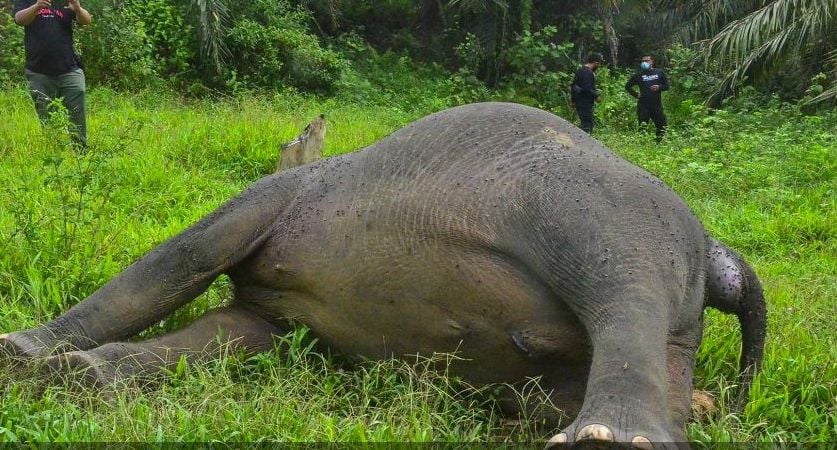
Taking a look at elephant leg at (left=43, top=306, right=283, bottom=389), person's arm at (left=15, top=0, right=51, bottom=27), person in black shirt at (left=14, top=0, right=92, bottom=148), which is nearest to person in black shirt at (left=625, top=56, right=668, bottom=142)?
person in black shirt at (left=14, top=0, right=92, bottom=148)

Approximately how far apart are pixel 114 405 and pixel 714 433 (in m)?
1.92

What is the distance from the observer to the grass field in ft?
9.13

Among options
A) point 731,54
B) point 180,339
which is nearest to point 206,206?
point 180,339

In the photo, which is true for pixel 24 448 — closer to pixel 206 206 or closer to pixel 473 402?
pixel 473 402

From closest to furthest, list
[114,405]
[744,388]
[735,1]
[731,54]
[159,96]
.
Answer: [114,405], [744,388], [159,96], [731,54], [735,1]

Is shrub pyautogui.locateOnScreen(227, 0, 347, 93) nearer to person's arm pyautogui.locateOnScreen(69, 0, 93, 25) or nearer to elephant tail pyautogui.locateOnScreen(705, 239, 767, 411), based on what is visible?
person's arm pyautogui.locateOnScreen(69, 0, 93, 25)

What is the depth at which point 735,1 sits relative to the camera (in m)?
19.6

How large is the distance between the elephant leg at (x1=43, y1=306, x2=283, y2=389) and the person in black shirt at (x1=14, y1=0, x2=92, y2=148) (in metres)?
4.14

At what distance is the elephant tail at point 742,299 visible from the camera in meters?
3.22

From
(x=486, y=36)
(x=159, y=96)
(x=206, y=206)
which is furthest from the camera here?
(x=486, y=36)

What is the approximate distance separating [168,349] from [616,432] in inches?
72.2

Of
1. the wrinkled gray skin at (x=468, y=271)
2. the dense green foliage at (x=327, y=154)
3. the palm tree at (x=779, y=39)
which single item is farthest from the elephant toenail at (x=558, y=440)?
the palm tree at (x=779, y=39)

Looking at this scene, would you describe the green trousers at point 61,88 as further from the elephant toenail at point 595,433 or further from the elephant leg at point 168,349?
the elephant toenail at point 595,433

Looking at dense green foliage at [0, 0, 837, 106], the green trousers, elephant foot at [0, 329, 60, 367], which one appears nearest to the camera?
elephant foot at [0, 329, 60, 367]
